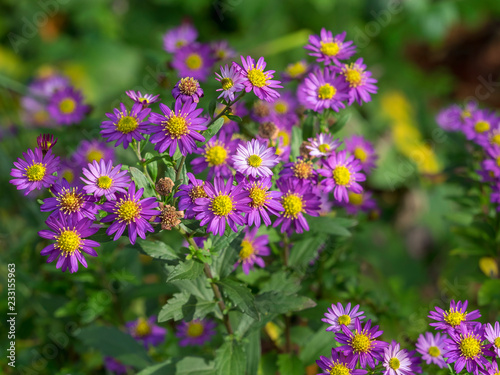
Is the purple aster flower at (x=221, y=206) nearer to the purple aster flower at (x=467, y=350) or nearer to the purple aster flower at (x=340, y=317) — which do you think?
the purple aster flower at (x=340, y=317)

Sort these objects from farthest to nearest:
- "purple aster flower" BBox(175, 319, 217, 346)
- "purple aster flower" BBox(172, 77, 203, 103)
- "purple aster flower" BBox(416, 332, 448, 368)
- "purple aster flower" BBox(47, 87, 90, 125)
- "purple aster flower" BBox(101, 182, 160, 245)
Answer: "purple aster flower" BBox(47, 87, 90, 125) → "purple aster flower" BBox(175, 319, 217, 346) → "purple aster flower" BBox(416, 332, 448, 368) → "purple aster flower" BBox(172, 77, 203, 103) → "purple aster flower" BBox(101, 182, 160, 245)

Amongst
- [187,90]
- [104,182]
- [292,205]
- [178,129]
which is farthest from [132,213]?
[292,205]

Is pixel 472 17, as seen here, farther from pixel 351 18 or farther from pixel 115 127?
pixel 115 127

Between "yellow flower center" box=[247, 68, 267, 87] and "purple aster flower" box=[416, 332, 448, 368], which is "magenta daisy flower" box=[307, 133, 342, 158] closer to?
"yellow flower center" box=[247, 68, 267, 87]

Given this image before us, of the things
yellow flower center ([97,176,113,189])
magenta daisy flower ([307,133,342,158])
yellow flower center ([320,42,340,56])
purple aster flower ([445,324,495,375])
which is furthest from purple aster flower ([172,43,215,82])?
purple aster flower ([445,324,495,375])

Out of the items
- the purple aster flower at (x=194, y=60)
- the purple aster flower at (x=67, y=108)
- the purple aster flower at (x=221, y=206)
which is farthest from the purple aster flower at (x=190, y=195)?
the purple aster flower at (x=67, y=108)

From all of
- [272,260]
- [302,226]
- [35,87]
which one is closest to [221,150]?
[302,226]

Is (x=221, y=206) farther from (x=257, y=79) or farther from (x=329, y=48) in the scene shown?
(x=329, y=48)
